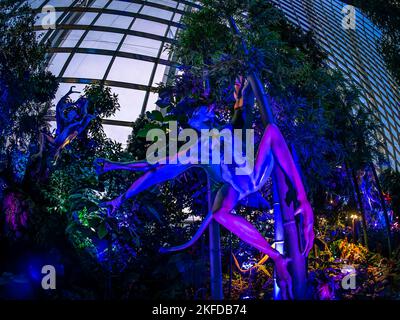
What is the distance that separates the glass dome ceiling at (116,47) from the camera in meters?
18.2

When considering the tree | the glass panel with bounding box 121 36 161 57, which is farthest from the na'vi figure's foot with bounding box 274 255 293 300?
the glass panel with bounding box 121 36 161 57

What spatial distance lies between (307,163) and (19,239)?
8.18m

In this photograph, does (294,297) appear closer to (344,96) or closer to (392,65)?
(344,96)

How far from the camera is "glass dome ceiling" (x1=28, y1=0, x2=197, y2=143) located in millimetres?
18172

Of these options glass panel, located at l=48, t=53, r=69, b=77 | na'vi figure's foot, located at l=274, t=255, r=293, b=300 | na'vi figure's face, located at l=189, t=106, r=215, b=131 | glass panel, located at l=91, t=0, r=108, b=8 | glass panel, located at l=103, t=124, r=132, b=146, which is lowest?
na'vi figure's foot, located at l=274, t=255, r=293, b=300

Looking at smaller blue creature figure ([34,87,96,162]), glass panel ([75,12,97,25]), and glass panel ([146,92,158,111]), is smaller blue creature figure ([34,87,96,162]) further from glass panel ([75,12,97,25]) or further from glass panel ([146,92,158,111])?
glass panel ([75,12,97,25])

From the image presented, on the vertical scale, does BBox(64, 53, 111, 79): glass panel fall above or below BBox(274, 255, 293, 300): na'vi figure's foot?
above

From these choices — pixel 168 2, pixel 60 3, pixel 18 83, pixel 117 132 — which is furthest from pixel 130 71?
pixel 60 3

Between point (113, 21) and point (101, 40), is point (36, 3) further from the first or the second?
point (101, 40)

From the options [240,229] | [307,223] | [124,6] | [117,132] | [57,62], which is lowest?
[240,229]

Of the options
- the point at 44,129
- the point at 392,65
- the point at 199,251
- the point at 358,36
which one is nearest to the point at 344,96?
the point at 392,65

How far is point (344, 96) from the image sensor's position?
1173cm

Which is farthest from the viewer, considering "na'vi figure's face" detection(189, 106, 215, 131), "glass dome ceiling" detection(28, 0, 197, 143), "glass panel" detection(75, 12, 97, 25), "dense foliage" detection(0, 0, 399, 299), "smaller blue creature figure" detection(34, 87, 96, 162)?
"glass panel" detection(75, 12, 97, 25)

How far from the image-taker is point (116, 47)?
1966cm
